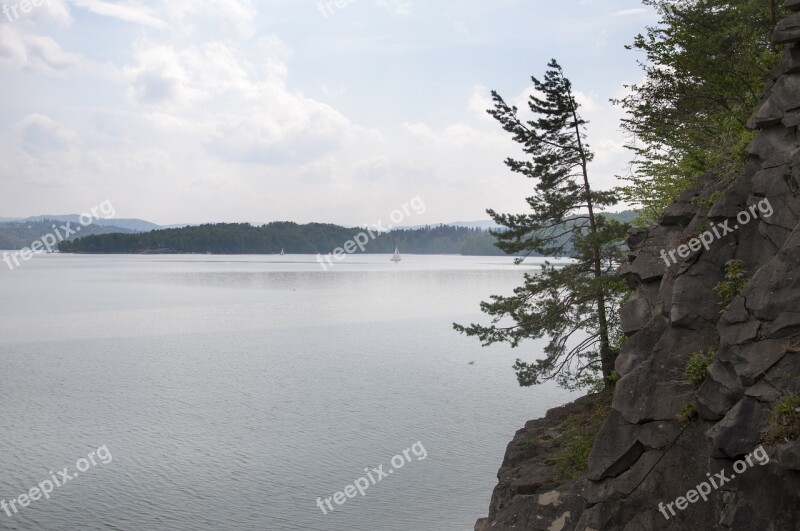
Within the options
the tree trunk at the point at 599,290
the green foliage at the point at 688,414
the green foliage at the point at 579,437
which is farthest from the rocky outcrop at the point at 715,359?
the tree trunk at the point at 599,290

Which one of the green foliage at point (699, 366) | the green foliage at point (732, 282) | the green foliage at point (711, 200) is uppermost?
the green foliage at point (711, 200)

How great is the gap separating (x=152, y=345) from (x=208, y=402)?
20.7 m

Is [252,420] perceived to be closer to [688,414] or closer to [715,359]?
[688,414]

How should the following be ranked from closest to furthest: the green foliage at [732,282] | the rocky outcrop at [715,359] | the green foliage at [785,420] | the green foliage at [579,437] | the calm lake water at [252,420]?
the green foliage at [785,420] < the rocky outcrop at [715,359] < the green foliage at [732,282] < the green foliage at [579,437] < the calm lake water at [252,420]

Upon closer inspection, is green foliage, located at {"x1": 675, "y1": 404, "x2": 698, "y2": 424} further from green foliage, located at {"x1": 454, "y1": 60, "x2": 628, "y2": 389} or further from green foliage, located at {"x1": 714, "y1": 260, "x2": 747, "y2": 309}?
green foliage, located at {"x1": 454, "y1": 60, "x2": 628, "y2": 389}

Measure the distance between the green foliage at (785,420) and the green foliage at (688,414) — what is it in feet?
8.24

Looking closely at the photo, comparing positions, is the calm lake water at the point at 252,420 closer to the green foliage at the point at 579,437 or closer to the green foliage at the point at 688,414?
the green foliage at the point at 579,437

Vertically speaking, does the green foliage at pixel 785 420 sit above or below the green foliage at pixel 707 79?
below

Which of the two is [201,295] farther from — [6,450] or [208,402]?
[6,450]

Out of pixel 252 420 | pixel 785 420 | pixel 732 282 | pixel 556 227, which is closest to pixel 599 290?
pixel 556 227

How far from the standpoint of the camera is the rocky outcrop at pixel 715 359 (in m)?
11.2

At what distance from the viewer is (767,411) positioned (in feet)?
36.1

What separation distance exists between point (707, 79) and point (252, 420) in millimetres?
25371

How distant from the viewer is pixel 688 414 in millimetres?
13234
